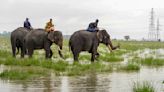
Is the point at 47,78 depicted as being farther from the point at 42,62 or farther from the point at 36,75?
the point at 42,62

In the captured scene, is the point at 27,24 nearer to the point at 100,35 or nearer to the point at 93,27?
the point at 93,27

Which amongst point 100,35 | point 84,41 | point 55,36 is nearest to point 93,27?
point 100,35

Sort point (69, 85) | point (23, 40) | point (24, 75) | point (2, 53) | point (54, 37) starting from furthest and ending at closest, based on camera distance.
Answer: point (2, 53), point (23, 40), point (54, 37), point (24, 75), point (69, 85)

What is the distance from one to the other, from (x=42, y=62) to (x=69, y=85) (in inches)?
307

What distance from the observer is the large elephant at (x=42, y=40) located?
2677 cm

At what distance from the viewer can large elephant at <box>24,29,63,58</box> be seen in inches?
1054

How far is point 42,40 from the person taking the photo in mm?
27094

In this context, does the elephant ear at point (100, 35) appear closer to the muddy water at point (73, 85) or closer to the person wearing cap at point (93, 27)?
the person wearing cap at point (93, 27)

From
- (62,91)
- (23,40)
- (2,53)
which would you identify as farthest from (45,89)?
(2,53)

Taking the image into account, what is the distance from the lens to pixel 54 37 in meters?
26.9

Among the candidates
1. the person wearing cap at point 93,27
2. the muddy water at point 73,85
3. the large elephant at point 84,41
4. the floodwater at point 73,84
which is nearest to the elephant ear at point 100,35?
the large elephant at point 84,41

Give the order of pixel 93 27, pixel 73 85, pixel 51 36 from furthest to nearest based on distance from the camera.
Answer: pixel 93 27
pixel 51 36
pixel 73 85

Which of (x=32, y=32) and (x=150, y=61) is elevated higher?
(x=32, y=32)

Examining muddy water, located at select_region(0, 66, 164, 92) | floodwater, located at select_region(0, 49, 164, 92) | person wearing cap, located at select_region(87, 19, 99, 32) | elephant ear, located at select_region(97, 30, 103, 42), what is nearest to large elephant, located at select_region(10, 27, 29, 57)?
person wearing cap, located at select_region(87, 19, 99, 32)
